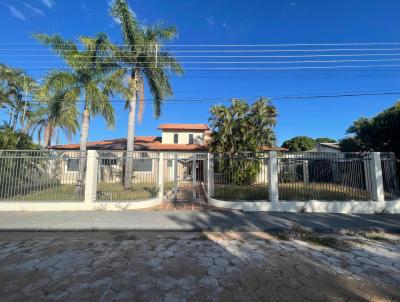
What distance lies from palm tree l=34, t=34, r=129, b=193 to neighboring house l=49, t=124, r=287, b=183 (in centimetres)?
250

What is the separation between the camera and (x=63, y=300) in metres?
2.96

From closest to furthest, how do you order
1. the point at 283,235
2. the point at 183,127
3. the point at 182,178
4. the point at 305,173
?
1. the point at 283,235
2. the point at 305,173
3. the point at 182,178
4. the point at 183,127

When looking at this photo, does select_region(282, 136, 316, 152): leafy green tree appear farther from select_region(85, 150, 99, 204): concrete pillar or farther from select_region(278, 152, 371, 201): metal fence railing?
select_region(85, 150, 99, 204): concrete pillar

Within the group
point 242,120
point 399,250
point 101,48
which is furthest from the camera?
point 242,120

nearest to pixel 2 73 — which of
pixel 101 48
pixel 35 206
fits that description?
pixel 101 48

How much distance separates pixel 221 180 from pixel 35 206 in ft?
25.3

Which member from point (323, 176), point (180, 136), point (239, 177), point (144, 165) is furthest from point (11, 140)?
point (180, 136)

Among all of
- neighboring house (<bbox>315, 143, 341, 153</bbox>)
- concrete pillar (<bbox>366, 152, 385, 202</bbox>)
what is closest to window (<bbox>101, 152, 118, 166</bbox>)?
→ concrete pillar (<bbox>366, 152, 385, 202</bbox>)

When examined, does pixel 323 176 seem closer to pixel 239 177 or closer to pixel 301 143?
pixel 239 177

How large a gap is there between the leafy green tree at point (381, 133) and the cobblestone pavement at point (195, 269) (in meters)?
8.83

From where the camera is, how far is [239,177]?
32.4 feet

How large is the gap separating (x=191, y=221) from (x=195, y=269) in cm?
336

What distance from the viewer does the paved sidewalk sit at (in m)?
6.65

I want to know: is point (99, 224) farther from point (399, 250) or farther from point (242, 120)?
point (242, 120)
